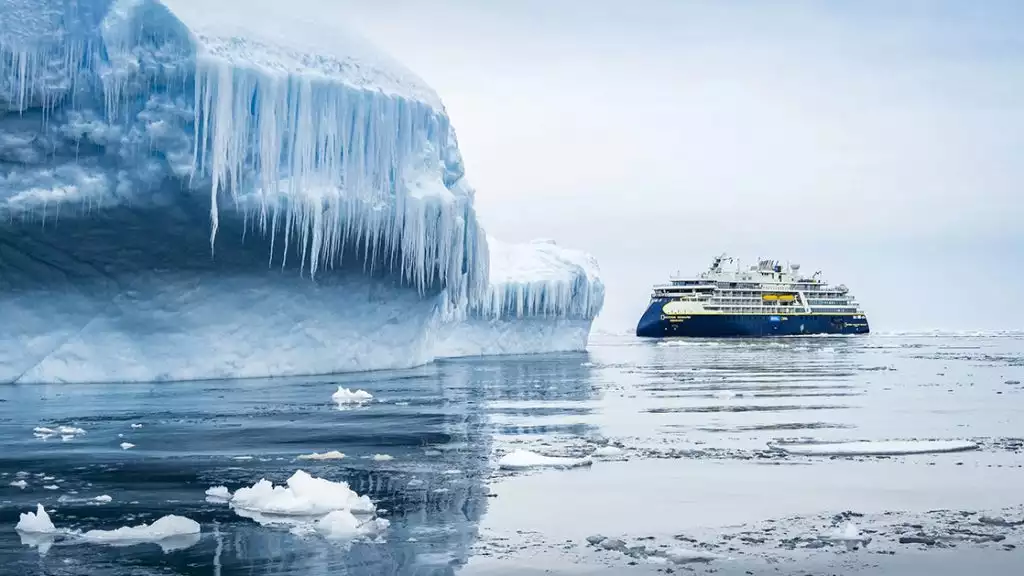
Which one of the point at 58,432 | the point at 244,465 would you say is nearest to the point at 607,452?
the point at 244,465

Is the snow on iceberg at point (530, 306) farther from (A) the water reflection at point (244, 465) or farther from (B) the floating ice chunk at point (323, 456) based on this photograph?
(B) the floating ice chunk at point (323, 456)

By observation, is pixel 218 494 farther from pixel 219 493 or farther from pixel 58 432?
pixel 58 432

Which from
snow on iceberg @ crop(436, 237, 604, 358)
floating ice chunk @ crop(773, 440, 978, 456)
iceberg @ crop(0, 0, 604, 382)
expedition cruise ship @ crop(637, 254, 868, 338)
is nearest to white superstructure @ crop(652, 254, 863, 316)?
expedition cruise ship @ crop(637, 254, 868, 338)

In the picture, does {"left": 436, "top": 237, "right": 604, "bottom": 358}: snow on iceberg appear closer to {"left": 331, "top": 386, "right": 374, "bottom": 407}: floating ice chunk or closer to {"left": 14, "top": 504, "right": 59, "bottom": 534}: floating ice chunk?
{"left": 331, "top": 386, "right": 374, "bottom": 407}: floating ice chunk

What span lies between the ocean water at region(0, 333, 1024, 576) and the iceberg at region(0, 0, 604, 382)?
107 inches

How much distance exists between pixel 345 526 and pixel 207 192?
15313mm

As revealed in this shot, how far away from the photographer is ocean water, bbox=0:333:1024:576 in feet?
22.0

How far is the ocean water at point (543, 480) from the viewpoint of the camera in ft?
22.0

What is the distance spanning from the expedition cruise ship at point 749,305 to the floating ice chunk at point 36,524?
83.6m

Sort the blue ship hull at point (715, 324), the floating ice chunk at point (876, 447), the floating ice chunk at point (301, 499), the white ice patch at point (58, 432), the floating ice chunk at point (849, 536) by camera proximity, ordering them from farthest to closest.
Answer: the blue ship hull at point (715, 324) < the white ice patch at point (58, 432) < the floating ice chunk at point (876, 447) < the floating ice chunk at point (301, 499) < the floating ice chunk at point (849, 536)

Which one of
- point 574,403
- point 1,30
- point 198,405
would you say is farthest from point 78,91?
point 574,403

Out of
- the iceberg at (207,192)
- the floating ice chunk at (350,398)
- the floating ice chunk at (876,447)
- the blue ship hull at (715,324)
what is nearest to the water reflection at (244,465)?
the floating ice chunk at (350,398)

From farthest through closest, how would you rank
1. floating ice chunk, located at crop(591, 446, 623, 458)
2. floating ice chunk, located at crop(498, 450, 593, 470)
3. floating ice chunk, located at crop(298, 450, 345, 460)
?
1. floating ice chunk, located at crop(591, 446, 623, 458)
2. floating ice chunk, located at crop(298, 450, 345, 460)
3. floating ice chunk, located at crop(498, 450, 593, 470)

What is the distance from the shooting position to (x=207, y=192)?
71.2 ft
